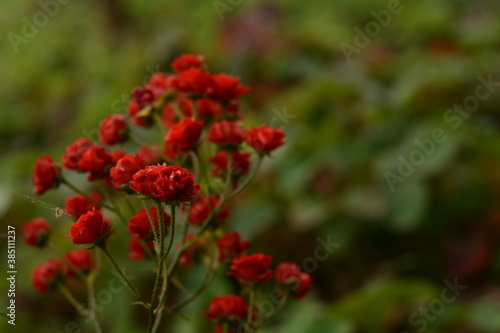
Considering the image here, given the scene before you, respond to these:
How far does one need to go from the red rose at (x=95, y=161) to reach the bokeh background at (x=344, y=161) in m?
0.74

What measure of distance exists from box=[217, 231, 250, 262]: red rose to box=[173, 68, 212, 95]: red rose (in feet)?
0.65

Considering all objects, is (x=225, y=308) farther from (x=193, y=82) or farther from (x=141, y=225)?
(x=193, y=82)

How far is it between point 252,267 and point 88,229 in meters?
0.21

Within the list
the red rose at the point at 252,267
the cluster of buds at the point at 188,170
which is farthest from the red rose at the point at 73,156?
the red rose at the point at 252,267

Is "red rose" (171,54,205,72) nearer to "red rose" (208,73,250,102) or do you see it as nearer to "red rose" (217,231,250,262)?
"red rose" (208,73,250,102)

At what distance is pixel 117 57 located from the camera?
3.08m

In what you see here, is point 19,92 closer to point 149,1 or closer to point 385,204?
point 149,1

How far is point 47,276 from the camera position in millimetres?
891

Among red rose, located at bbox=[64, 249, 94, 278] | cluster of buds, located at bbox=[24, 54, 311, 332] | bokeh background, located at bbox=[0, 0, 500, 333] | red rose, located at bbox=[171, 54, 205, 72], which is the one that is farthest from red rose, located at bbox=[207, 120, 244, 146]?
bokeh background, located at bbox=[0, 0, 500, 333]

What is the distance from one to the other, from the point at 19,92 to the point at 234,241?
281cm

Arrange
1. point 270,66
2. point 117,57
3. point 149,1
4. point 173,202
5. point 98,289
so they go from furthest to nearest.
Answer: point 149,1
point 117,57
point 270,66
point 98,289
point 173,202

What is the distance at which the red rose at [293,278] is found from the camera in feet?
2.74

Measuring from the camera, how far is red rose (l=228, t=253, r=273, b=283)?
29.4 inches

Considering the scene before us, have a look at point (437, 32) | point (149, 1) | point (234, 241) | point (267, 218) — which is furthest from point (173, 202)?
point (149, 1)
